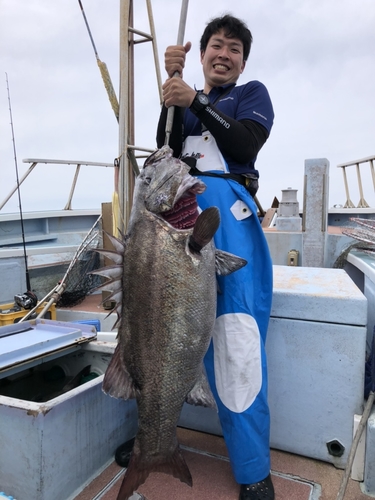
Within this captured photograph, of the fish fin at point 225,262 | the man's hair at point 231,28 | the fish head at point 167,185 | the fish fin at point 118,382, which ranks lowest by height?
the fish fin at point 118,382

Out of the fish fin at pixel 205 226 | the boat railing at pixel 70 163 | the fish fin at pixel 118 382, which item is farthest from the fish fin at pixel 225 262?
the boat railing at pixel 70 163

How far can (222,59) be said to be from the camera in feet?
7.89

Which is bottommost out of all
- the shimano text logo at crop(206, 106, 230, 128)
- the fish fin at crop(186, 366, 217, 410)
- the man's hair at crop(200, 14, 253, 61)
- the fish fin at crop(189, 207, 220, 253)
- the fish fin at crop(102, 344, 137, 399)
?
the fish fin at crop(186, 366, 217, 410)

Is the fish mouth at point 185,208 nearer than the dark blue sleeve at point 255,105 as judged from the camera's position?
Yes

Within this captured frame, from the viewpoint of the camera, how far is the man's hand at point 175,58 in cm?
208

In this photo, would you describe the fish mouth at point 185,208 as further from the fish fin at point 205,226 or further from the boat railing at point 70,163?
the boat railing at point 70,163

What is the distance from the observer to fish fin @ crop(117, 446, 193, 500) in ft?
5.89

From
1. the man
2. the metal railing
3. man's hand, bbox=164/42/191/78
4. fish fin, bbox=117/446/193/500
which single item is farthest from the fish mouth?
the metal railing

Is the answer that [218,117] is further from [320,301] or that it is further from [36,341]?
[36,341]

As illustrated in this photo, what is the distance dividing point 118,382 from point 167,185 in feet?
3.32

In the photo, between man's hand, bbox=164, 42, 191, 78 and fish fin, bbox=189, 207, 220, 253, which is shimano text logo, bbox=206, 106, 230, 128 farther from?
fish fin, bbox=189, 207, 220, 253

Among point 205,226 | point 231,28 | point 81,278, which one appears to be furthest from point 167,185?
point 81,278

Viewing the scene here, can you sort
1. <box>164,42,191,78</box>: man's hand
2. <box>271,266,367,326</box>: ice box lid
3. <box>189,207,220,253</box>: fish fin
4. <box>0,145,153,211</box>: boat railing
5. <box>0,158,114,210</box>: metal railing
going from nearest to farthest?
<box>189,207,220,253</box>: fish fin < <box>164,42,191,78</box>: man's hand < <box>271,266,367,326</box>: ice box lid < <box>0,145,153,211</box>: boat railing < <box>0,158,114,210</box>: metal railing

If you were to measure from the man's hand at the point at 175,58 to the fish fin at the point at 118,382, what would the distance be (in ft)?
5.02
